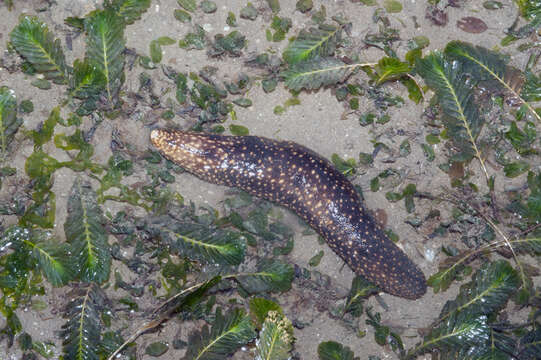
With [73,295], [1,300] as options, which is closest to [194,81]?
[73,295]

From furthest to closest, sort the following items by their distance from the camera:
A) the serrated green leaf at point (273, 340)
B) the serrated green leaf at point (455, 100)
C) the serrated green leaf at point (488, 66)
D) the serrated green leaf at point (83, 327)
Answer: the serrated green leaf at point (488, 66), the serrated green leaf at point (455, 100), the serrated green leaf at point (83, 327), the serrated green leaf at point (273, 340)

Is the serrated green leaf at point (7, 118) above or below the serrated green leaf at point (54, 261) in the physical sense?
above

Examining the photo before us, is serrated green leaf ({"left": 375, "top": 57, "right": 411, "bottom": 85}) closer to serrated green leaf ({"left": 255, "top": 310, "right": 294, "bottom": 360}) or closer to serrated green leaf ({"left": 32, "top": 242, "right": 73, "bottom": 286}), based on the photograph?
serrated green leaf ({"left": 255, "top": 310, "right": 294, "bottom": 360})

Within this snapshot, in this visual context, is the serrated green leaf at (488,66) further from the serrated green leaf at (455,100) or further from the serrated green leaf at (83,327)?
the serrated green leaf at (83,327)

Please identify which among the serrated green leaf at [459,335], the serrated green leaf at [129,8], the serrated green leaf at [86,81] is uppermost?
the serrated green leaf at [129,8]

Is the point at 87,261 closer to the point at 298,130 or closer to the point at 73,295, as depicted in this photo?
the point at 73,295

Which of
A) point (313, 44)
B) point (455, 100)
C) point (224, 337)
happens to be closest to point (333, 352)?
point (224, 337)

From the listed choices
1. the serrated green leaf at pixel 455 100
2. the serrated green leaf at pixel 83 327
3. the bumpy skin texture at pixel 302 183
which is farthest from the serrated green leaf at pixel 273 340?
the serrated green leaf at pixel 455 100

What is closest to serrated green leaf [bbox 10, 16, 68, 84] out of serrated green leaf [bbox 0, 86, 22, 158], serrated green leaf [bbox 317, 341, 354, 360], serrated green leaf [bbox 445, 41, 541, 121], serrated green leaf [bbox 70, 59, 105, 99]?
serrated green leaf [bbox 70, 59, 105, 99]
